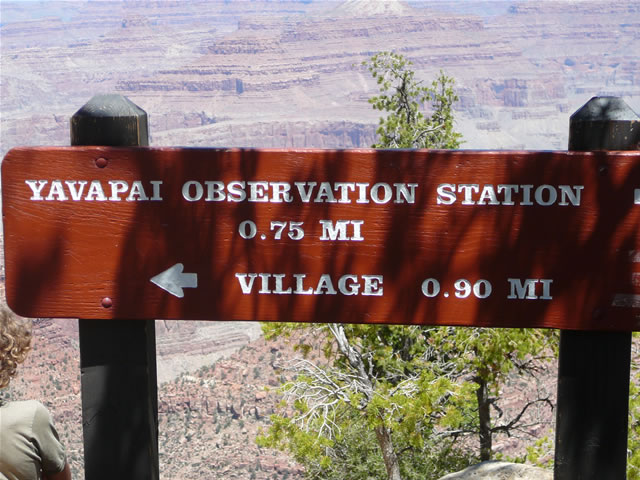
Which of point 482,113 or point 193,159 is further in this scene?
point 482,113

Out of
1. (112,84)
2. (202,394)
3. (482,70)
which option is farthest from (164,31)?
(202,394)

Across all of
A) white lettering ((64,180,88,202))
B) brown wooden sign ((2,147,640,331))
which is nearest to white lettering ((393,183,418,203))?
brown wooden sign ((2,147,640,331))

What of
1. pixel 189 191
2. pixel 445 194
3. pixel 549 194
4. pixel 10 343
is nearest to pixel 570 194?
pixel 549 194

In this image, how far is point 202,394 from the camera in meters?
57.8

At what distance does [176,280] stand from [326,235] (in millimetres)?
400

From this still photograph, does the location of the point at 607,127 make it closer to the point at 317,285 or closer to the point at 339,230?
the point at 339,230

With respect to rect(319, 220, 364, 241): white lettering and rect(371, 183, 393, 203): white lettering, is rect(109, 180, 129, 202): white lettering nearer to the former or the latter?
rect(319, 220, 364, 241): white lettering

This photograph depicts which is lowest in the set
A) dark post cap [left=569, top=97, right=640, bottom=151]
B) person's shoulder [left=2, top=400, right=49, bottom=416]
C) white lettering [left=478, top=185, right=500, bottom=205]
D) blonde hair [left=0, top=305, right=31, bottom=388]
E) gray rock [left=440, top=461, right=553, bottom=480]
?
gray rock [left=440, top=461, right=553, bottom=480]

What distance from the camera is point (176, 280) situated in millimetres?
1927

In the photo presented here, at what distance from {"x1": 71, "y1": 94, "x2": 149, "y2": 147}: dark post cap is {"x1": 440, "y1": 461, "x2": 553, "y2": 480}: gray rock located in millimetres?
2143

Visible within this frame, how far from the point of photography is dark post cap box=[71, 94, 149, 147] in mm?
1943

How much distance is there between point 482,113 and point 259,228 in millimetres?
161286

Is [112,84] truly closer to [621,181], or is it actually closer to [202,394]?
[202,394]

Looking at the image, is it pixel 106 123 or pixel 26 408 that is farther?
pixel 106 123
